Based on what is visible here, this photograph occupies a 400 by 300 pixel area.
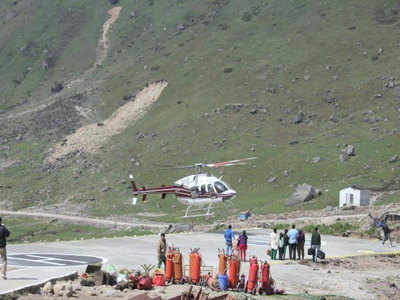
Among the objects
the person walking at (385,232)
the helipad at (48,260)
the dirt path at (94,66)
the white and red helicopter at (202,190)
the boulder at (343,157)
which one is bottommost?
the helipad at (48,260)

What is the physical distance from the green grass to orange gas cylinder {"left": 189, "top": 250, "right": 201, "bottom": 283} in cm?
4045

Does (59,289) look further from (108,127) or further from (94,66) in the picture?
(94,66)

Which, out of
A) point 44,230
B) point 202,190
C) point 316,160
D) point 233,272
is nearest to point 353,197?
point 316,160

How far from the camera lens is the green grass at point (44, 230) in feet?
225

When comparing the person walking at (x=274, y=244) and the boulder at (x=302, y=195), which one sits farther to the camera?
the boulder at (x=302, y=195)

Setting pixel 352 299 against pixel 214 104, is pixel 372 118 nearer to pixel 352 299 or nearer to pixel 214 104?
pixel 214 104

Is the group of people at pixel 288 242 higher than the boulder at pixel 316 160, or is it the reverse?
the boulder at pixel 316 160

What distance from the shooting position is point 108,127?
Result: 107562 mm

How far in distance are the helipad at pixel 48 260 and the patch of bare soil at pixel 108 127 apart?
66.5m

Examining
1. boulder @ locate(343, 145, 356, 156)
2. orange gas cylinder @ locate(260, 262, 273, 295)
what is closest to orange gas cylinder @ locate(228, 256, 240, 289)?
orange gas cylinder @ locate(260, 262, 273, 295)

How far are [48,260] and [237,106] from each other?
67.4m

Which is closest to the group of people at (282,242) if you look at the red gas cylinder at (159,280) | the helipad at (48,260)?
the helipad at (48,260)

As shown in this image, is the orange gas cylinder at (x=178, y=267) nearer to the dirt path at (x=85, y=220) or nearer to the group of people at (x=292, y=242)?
the group of people at (x=292, y=242)

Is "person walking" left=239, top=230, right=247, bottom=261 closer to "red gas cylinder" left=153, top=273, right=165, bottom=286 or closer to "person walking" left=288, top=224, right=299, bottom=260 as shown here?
"person walking" left=288, top=224, right=299, bottom=260
